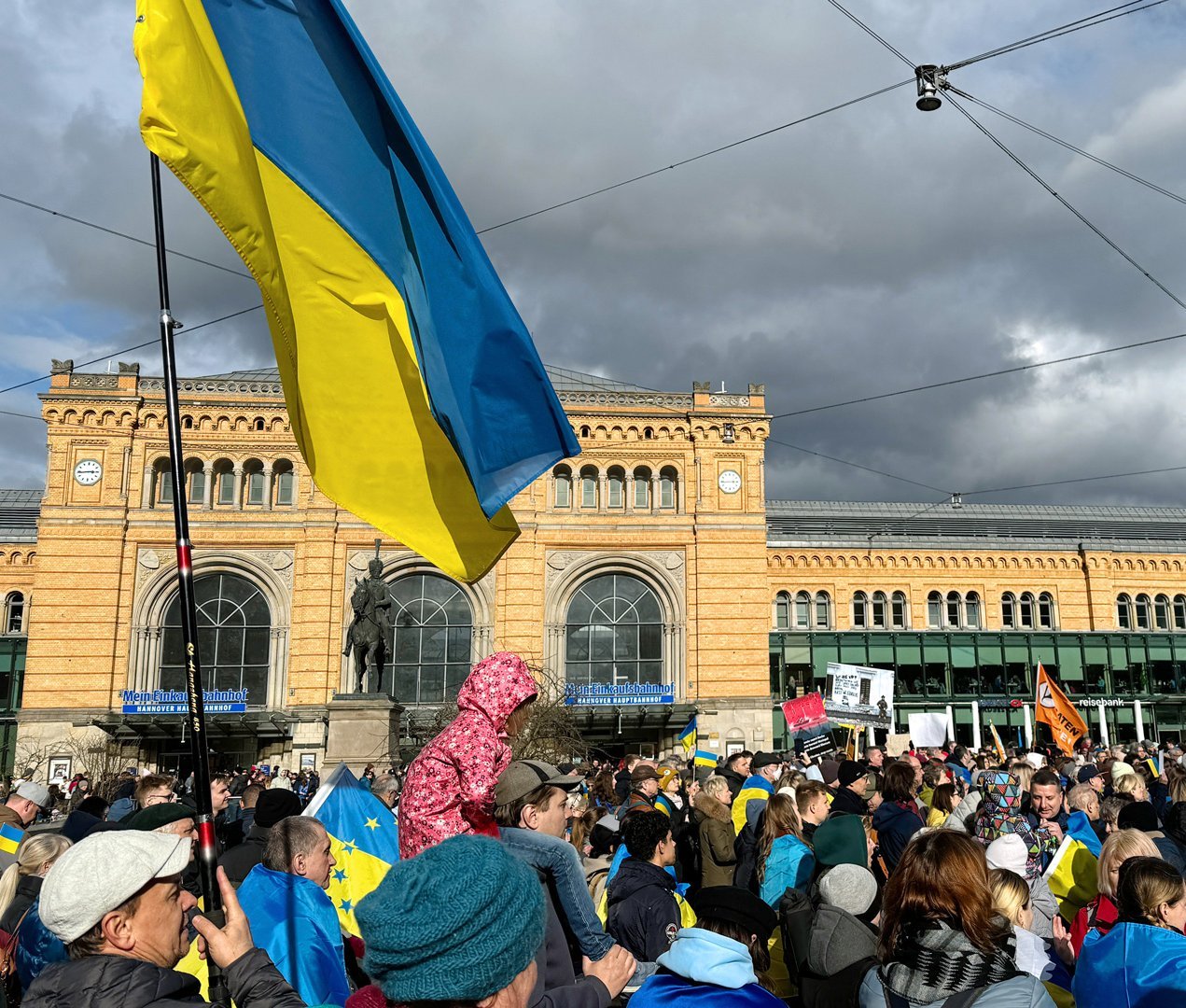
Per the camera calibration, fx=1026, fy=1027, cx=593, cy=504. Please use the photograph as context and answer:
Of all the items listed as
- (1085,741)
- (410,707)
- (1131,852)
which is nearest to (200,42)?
(1131,852)

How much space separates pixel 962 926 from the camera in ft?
9.84

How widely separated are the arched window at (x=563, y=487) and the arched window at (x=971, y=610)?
18.6 meters

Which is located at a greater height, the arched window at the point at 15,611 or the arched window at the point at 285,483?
the arched window at the point at 285,483

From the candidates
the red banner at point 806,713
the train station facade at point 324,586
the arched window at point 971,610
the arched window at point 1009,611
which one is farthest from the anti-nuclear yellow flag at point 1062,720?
the arched window at point 1009,611

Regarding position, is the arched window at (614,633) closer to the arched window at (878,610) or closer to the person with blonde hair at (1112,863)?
the arched window at (878,610)

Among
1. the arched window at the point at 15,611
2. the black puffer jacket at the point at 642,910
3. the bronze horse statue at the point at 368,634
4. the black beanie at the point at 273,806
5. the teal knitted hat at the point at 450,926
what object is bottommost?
the black puffer jacket at the point at 642,910

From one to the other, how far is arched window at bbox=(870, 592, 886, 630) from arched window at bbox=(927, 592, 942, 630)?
6.17 ft

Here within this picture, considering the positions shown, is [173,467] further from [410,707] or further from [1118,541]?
[1118,541]

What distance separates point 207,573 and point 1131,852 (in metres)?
33.0

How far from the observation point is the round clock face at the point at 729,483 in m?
35.9

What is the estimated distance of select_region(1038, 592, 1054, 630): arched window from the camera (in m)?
43.2

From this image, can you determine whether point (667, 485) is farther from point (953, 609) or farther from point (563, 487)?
point (953, 609)

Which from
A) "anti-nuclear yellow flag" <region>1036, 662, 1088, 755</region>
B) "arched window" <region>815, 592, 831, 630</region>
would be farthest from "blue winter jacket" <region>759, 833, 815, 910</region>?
"arched window" <region>815, 592, 831, 630</region>

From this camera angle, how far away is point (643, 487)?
3619 cm
